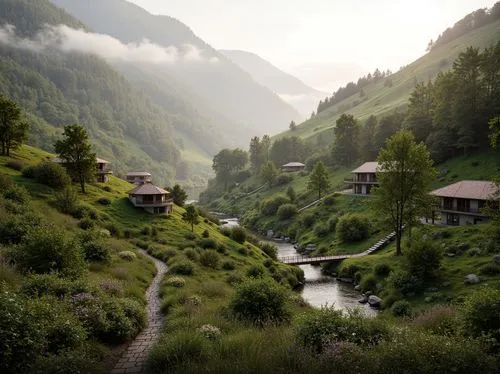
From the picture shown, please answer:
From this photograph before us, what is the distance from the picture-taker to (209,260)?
4597 centimetres

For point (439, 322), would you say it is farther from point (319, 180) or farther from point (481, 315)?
point (319, 180)

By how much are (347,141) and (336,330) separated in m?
128

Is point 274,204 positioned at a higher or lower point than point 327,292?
higher

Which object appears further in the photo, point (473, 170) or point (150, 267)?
point (473, 170)

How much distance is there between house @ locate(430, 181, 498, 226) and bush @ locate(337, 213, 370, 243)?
14.3 metres

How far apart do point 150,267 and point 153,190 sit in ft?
123

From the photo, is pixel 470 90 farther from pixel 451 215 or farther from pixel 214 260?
pixel 214 260

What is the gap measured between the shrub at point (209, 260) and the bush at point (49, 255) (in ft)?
72.5

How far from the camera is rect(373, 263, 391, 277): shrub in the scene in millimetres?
53938

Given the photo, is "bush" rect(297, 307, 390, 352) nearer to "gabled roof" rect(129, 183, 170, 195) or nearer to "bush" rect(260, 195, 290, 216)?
"gabled roof" rect(129, 183, 170, 195)

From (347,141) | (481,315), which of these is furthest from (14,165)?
(347,141)

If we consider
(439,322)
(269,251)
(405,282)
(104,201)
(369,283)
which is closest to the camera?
(439,322)

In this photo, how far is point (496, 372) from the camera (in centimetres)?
1145

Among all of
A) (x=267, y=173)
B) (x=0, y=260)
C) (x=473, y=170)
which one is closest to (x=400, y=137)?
(x=473, y=170)
